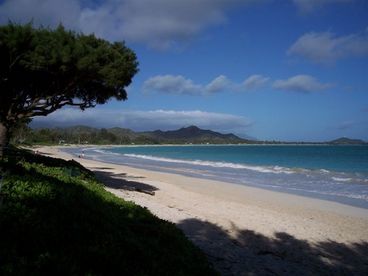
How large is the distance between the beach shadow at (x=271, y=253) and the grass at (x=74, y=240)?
1762mm

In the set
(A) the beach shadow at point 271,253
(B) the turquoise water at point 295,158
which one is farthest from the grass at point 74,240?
(B) the turquoise water at point 295,158

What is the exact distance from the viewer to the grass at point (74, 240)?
4.38 meters

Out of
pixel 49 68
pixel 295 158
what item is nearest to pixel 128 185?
pixel 49 68

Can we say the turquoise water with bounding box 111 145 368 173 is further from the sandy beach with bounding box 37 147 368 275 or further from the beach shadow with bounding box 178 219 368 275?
the beach shadow with bounding box 178 219 368 275

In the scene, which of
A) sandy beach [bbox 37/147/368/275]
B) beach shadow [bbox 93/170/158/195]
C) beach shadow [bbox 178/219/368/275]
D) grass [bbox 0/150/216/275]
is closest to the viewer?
grass [bbox 0/150/216/275]

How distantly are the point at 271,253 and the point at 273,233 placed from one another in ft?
8.04

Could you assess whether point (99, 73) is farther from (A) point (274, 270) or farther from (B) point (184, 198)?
(A) point (274, 270)

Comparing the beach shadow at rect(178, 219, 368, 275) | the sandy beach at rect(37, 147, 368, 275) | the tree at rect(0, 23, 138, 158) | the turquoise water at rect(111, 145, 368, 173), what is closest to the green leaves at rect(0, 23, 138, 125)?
the tree at rect(0, 23, 138, 158)

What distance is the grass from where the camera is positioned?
438cm

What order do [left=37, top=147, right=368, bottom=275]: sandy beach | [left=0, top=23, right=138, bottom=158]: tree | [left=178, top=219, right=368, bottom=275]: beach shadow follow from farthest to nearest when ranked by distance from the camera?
[left=0, top=23, right=138, bottom=158]: tree → [left=37, top=147, right=368, bottom=275]: sandy beach → [left=178, top=219, right=368, bottom=275]: beach shadow

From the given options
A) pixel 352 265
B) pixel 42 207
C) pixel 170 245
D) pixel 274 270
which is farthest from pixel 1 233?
pixel 352 265

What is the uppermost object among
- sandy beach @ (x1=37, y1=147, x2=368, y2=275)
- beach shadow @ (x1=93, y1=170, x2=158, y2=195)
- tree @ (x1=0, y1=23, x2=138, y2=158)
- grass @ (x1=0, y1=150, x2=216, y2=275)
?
tree @ (x1=0, y1=23, x2=138, y2=158)

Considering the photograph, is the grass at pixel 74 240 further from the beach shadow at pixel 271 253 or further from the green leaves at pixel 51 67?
the green leaves at pixel 51 67

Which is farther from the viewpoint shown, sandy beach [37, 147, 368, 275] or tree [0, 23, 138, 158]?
tree [0, 23, 138, 158]
